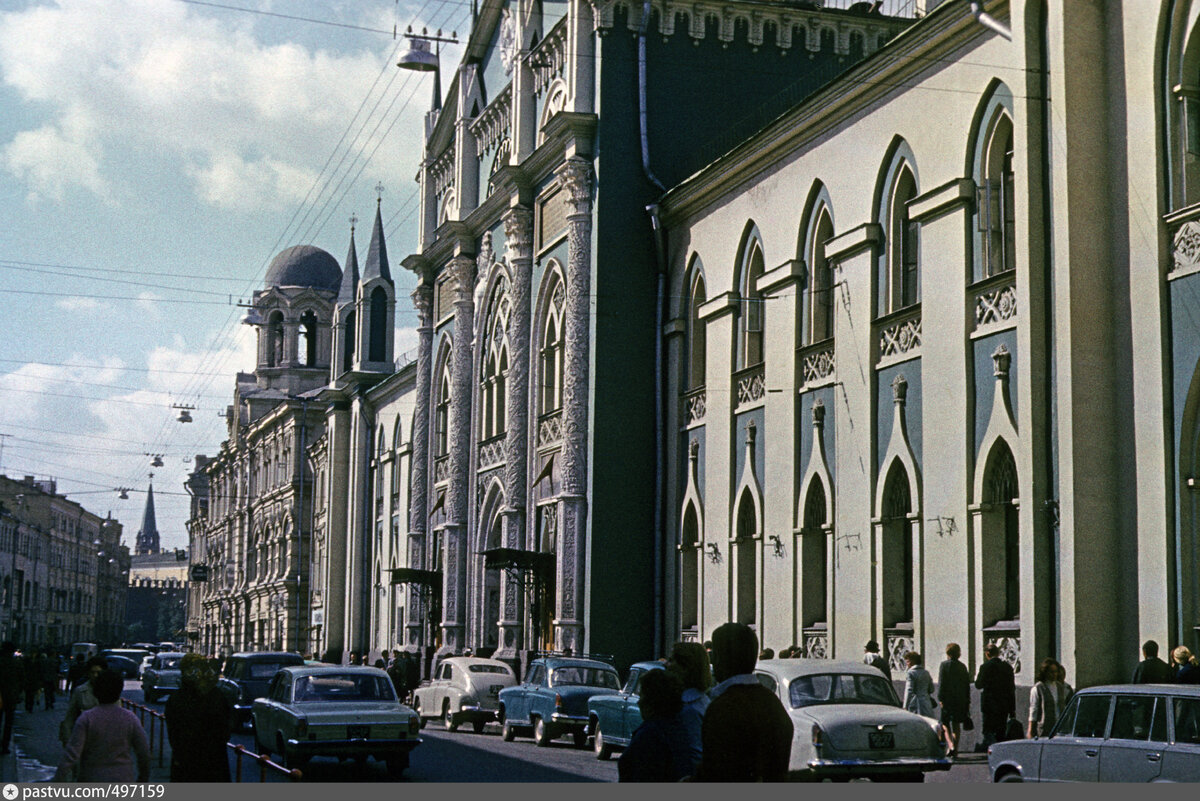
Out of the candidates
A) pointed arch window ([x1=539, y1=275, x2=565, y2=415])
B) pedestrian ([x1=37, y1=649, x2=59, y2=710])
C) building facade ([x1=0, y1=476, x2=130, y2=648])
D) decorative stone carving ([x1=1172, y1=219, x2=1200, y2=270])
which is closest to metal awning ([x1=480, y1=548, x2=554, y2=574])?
pointed arch window ([x1=539, y1=275, x2=565, y2=415])

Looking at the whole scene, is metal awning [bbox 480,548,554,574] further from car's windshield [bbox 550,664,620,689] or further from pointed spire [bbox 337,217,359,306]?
pointed spire [bbox 337,217,359,306]

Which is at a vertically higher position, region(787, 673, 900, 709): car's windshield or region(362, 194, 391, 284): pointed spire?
region(362, 194, 391, 284): pointed spire

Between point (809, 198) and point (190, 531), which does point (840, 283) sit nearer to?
point (809, 198)

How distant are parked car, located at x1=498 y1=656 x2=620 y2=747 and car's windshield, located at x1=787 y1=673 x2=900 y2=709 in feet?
28.9

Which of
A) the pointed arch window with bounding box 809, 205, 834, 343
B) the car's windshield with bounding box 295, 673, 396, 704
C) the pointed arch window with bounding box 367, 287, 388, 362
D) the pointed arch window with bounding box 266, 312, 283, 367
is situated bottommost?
the car's windshield with bounding box 295, 673, 396, 704

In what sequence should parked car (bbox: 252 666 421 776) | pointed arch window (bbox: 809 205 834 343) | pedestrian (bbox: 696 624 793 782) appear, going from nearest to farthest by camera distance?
pedestrian (bbox: 696 624 793 782)
parked car (bbox: 252 666 421 776)
pointed arch window (bbox: 809 205 834 343)

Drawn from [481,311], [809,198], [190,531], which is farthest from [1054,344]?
[190,531]

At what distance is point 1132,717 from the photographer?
1331 centimetres

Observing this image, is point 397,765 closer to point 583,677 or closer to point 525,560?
point 583,677

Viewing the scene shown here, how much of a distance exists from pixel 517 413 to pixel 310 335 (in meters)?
55.3

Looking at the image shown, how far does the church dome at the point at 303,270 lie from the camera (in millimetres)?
94125

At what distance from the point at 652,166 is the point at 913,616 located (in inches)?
596

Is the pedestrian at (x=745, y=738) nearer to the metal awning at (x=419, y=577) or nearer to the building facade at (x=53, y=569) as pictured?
the metal awning at (x=419, y=577)

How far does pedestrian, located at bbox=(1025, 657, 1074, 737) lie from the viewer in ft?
61.2
